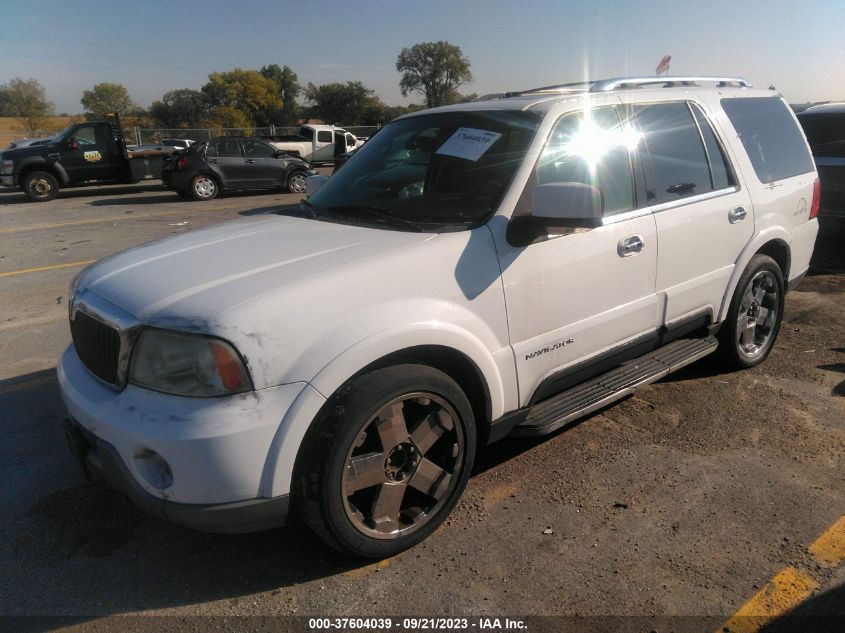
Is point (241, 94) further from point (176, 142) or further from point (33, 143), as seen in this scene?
point (33, 143)

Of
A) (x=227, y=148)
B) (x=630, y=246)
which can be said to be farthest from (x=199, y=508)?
(x=227, y=148)

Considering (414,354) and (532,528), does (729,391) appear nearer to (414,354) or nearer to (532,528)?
(532,528)

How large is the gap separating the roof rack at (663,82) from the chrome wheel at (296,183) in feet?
48.8

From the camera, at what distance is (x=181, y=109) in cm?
8106

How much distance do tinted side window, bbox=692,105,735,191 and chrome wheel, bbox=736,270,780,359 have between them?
73 cm

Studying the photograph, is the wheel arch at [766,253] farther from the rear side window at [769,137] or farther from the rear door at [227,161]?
the rear door at [227,161]

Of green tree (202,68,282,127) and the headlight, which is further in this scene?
green tree (202,68,282,127)

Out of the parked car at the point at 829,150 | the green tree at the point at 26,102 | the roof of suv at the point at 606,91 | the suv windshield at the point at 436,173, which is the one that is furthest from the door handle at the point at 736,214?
the green tree at the point at 26,102

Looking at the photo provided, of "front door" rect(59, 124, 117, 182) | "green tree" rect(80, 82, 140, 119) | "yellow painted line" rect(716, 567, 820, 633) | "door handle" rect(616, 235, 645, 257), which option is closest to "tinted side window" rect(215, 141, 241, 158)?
"front door" rect(59, 124, 117, 182)

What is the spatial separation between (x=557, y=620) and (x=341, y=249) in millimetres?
1670

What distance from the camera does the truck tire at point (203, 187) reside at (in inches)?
653

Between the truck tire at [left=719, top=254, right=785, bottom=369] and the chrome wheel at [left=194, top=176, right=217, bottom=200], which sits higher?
the chrome wheel at [left=194, top=176, right=217, bottom=200]

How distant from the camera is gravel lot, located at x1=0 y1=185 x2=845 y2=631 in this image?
2.49 m

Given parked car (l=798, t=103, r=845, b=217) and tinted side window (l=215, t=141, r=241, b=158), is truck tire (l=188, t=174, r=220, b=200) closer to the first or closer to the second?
tinted side window (l=215, t=141, r=241, b=158)
